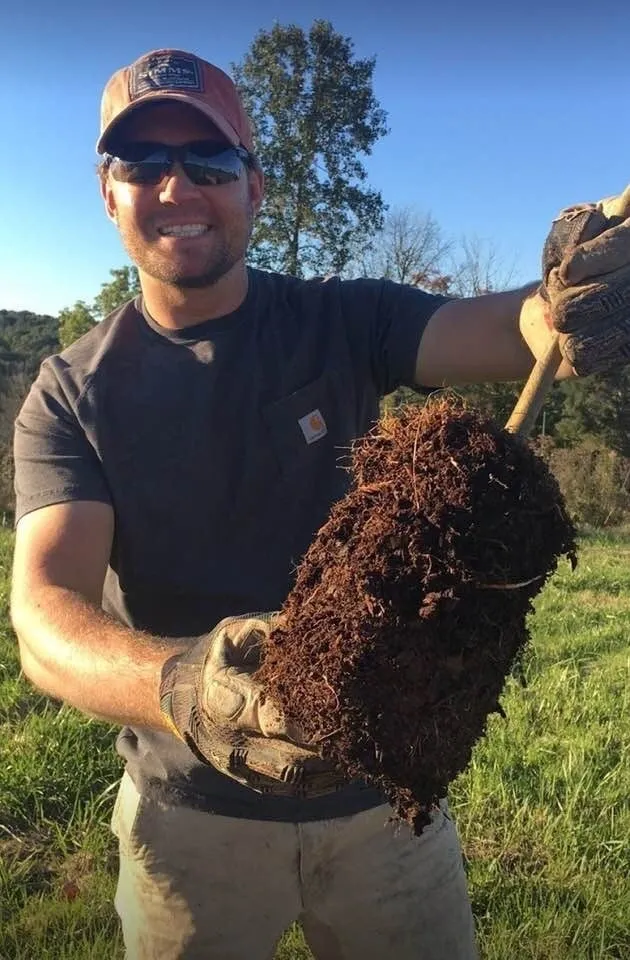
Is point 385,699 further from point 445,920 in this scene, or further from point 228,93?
point 228,93

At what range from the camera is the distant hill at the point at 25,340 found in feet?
122

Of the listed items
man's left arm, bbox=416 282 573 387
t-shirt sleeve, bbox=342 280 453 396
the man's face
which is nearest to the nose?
the man's face

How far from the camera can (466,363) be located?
2.44 m

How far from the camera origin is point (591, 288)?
6.32ft

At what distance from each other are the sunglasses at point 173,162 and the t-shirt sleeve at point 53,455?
666mm

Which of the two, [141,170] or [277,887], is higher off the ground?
[141,170]

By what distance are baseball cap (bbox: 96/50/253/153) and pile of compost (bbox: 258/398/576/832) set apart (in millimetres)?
1580

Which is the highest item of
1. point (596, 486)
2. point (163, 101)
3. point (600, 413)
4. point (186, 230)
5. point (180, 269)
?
point (163, 101)

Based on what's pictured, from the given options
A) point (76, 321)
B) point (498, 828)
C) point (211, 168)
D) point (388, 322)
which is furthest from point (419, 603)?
point (76, 321)

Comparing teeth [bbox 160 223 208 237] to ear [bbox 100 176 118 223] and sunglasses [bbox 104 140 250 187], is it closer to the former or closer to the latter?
sunglasses [bbox 104 140 250 187]

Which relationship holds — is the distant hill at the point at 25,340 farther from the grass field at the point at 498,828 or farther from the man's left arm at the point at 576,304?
the man's left arm at the point at 576,304

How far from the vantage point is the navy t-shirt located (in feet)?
7.61

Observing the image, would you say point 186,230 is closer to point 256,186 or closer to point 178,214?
point 178,214

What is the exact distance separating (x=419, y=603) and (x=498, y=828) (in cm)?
264
